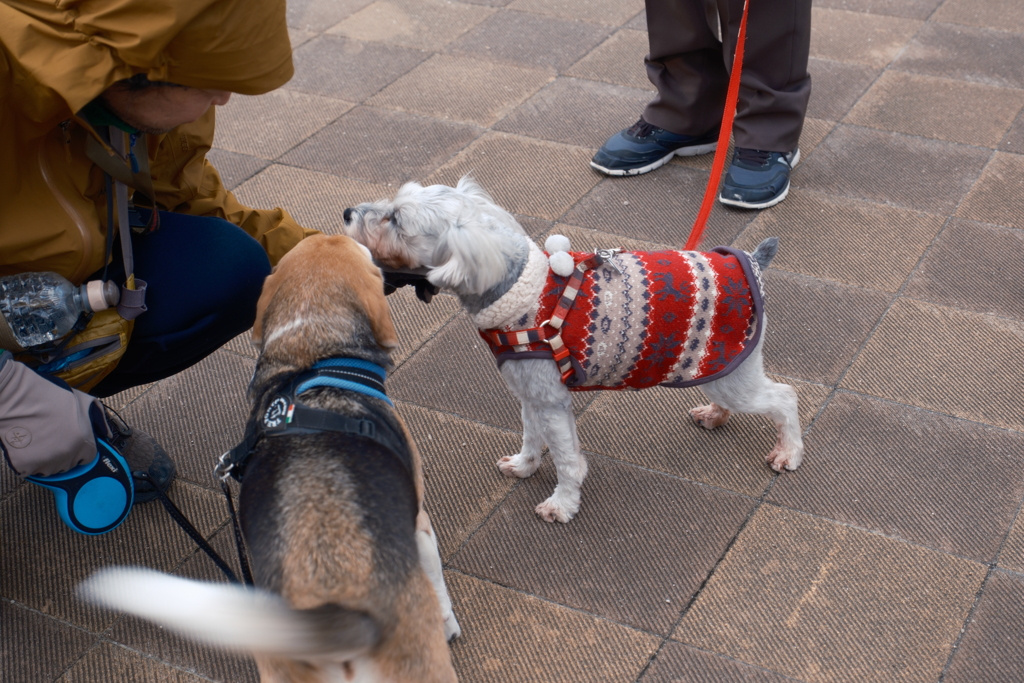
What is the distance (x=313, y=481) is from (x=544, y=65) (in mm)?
4735

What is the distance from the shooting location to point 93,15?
2139 mm

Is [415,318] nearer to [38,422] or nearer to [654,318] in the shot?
[654,318]

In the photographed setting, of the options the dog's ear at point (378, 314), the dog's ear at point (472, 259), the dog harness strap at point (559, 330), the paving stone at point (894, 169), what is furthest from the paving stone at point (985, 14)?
the dog's ear at point (378, 314)

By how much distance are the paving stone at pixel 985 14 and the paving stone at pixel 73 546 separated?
6.31m

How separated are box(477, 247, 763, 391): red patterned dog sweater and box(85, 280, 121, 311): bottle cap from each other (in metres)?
1.30

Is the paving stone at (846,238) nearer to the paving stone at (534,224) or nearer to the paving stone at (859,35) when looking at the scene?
the paving stone at (534,224)

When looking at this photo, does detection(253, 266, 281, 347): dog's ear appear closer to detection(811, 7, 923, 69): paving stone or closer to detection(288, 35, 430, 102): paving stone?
detection(288, 35, 430, 102): paving stone

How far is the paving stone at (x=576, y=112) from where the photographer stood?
5449 mm

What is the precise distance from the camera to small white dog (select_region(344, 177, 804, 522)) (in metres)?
2.78

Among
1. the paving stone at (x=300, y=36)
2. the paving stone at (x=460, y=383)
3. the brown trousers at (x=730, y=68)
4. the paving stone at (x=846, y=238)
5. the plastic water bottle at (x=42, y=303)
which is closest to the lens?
the plastic water bottle at (x=42, y=303)

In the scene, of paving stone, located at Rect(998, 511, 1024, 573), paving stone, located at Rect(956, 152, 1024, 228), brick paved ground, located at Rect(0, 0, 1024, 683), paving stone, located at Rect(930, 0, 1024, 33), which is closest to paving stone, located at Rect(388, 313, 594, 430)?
brick paved ground, located at Rect(0, 0, 1024, 683)

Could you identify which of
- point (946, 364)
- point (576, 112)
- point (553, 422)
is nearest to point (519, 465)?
point (553, 422)

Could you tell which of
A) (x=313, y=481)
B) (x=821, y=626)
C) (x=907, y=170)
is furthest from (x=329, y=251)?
(x=907, y=170)

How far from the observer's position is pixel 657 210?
478 cm
